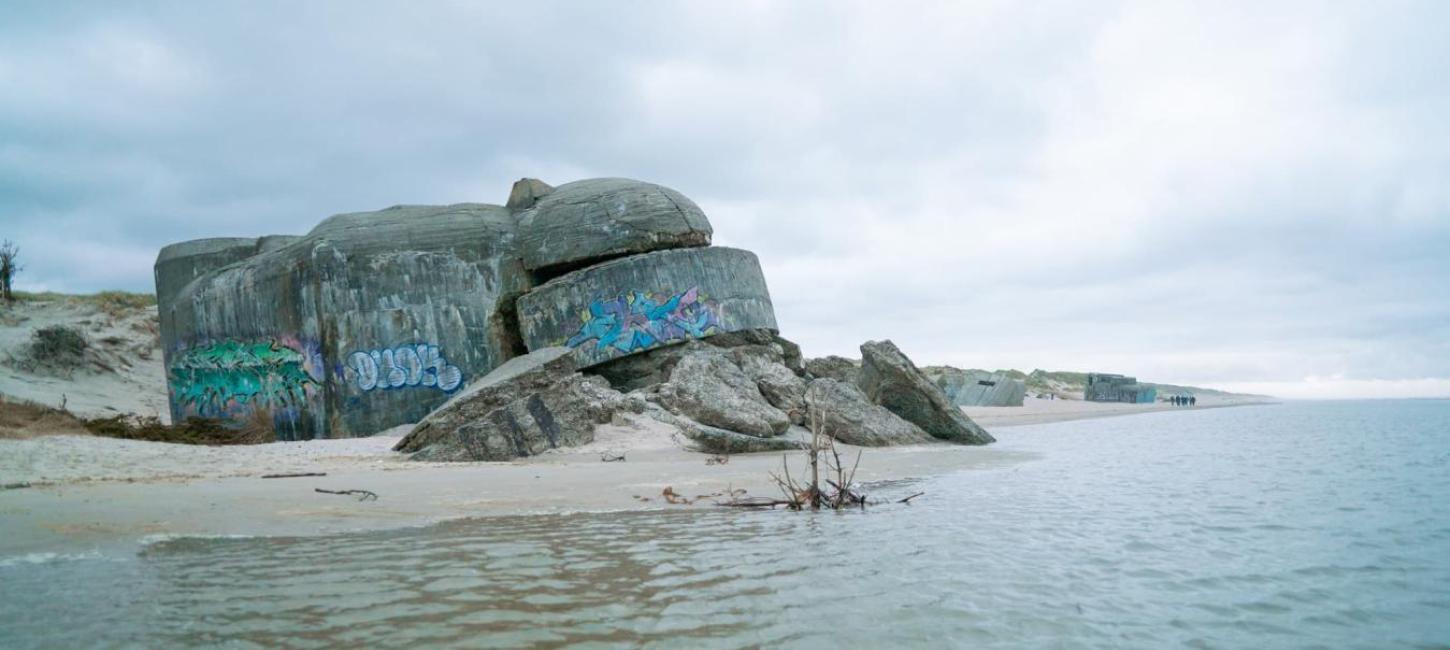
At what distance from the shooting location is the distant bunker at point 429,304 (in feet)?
47.7

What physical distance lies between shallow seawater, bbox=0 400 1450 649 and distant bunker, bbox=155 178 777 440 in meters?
9.27

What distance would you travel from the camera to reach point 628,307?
48.7ft

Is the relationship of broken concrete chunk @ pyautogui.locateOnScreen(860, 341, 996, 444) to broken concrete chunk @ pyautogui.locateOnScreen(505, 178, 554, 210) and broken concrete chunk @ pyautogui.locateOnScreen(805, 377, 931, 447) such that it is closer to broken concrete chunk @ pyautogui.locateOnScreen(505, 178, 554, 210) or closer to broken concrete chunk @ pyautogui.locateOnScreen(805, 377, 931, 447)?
broken concrete chunk @ pyautogui.locateOnScreen(805, 377, 931, 447)

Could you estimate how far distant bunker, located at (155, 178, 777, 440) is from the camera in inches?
573

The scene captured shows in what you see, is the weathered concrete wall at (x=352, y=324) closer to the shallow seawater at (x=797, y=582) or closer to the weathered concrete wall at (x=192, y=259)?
the weathered concrete wall at (x=192, y=259)

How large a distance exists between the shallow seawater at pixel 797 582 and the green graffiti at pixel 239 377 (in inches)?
434

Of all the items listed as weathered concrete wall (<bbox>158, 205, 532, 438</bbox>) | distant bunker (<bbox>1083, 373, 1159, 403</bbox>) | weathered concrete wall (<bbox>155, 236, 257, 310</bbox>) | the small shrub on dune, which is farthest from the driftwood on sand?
distant bunker (<bbox>1083, 373, 1159, 403</bbox>)

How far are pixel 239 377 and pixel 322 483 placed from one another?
31.7 ft

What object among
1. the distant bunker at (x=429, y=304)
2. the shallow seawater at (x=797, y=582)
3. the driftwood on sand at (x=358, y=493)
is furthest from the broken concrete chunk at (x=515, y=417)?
the distant bunker at (x=429, y=304)

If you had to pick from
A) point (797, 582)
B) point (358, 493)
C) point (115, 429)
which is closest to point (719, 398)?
point (358, 493)

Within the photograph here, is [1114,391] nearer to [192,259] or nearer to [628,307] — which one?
[628,307]

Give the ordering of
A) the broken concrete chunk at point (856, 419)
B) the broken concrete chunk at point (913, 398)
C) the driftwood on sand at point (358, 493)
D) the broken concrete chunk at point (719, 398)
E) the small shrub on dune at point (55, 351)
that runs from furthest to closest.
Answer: the small shrub on dune at point (55, 351)
the broken concrete chunk at point (913, 398)
the broken concrete chunk at point (856, 419)
the broken concrete chunk at point (719, 398)
the driftwood on sand at point (358, 493)

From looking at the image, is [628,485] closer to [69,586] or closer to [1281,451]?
[69,586]

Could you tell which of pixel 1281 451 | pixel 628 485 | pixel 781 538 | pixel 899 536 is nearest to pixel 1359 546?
pixel 899 536
